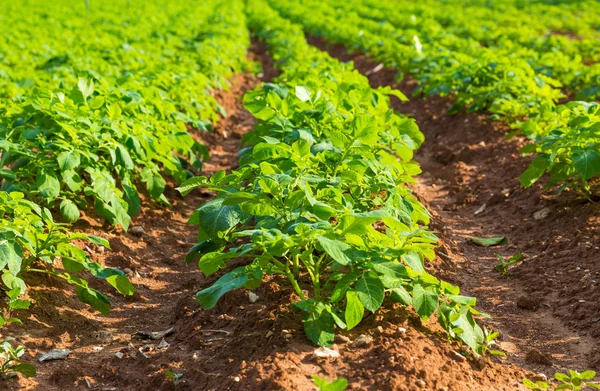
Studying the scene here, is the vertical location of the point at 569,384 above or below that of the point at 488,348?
above

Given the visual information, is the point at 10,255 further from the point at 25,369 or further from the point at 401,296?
the point at 401,296

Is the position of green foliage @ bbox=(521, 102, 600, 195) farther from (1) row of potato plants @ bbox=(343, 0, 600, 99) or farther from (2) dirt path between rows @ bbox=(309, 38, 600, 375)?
(1) row of potato plants @ bbox=(343, 0, 600, 99)

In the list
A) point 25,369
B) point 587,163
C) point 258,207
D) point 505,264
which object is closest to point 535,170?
point 587,163

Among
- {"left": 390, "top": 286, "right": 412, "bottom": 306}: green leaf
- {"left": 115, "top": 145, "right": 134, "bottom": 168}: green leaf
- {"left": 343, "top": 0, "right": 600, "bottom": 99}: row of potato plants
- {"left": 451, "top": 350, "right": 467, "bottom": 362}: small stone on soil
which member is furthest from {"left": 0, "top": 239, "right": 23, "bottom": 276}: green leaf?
{"left": 343, "top": 0, "right": 600, "bottom": 99}: row of potato plants

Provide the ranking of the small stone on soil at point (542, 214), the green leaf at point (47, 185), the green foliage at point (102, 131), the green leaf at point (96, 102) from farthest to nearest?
the small stone on soil at point (542, 214), the green leaf at point (96, 102), the green foliage at point (102, 131), the green leaf at point (47, 185)

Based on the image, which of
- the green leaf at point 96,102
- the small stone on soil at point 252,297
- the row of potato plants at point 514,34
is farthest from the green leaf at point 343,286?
the row of potato plants at point 514,34

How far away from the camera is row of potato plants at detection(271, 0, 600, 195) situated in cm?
542

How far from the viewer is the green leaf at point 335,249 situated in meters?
3.16

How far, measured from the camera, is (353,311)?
10.8 ft

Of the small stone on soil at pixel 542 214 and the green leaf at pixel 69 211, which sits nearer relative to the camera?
the green leaf at pixel 69 211

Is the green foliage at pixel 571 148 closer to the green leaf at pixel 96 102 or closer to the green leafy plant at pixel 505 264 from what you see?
the green leafy plant at pixel 505 264

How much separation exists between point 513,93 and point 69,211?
205 inches

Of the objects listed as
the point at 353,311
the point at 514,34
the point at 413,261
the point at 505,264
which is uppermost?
the point at 413,261

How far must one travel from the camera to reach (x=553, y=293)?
15.4ft
